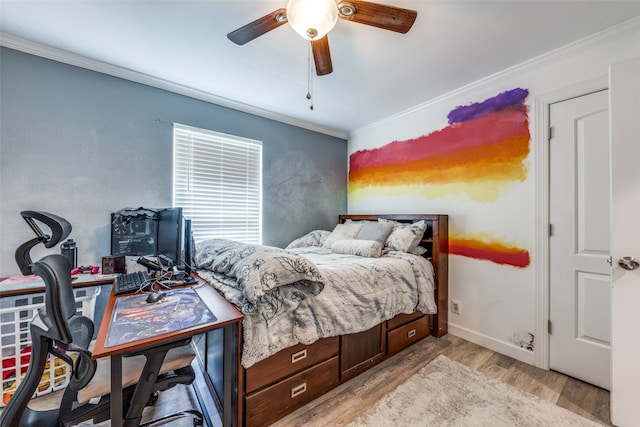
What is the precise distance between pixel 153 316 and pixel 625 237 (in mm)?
2534

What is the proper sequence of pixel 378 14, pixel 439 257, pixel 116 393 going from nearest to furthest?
pixel 116 393 → pixel 378 14 → pixel 439 257

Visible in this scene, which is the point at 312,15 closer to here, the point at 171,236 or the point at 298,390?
the point at 171,236

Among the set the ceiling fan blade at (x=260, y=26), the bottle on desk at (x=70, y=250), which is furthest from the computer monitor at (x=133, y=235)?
the ceiling fan blade at (x=260, y=26)

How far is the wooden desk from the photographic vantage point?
38.5 inches

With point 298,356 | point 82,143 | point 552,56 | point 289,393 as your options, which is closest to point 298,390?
point 289,393

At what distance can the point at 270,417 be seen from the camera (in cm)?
149

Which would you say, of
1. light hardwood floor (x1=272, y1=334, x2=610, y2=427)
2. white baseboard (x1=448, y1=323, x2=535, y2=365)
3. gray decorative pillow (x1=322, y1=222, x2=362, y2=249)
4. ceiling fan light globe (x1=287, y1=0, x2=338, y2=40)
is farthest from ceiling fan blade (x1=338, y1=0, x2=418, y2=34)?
white baseboard (x1=448, y1=323, x2=535, y2=365)

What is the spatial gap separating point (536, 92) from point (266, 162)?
265 centimetres

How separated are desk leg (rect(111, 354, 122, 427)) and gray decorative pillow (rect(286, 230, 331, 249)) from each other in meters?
2.29

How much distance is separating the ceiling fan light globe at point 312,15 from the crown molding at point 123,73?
68.2 inches

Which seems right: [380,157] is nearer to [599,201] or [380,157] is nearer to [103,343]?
[599,201]

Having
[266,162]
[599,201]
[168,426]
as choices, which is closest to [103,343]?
[168,426]

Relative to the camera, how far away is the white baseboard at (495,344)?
215 centimetres

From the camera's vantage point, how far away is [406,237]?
2594 millimetres
